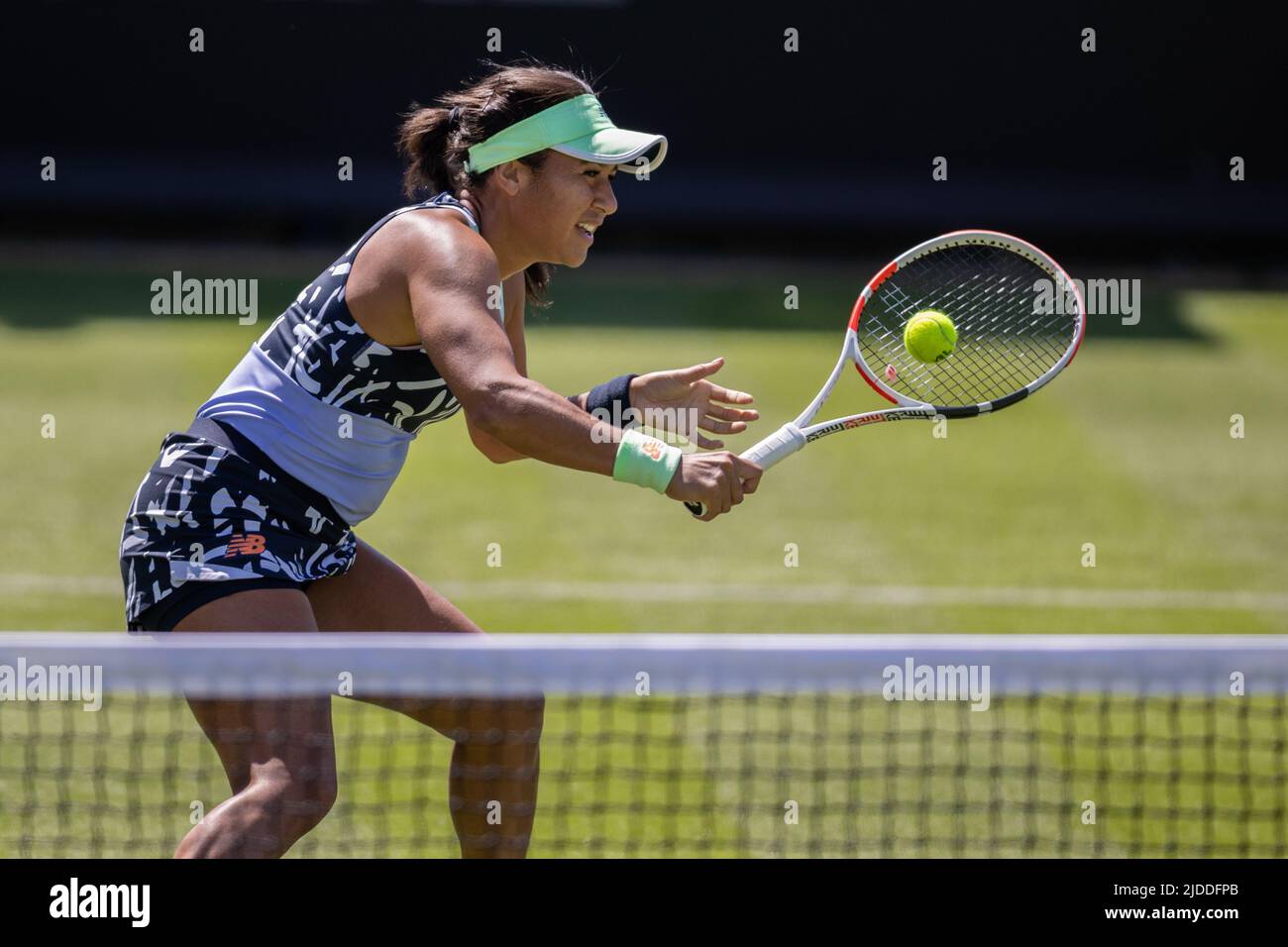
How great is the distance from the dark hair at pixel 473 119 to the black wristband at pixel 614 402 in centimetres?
57

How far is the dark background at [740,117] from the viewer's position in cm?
1520

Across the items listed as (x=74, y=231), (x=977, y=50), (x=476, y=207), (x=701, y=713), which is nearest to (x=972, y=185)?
(x=977, y=50)

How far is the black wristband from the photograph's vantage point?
144 inches

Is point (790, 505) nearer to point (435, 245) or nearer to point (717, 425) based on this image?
point (717, 425)

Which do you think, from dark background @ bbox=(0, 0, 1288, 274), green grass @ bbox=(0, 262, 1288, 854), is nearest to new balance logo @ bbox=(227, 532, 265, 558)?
green grass @ bbox=(0, 262, 1288, 854)

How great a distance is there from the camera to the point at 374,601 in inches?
139

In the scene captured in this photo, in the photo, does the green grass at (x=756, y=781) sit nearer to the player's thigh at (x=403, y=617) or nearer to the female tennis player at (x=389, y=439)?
the player's thigh at (x=403, y=617)

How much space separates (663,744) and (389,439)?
2136 millimetres

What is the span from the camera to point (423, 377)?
325 cm

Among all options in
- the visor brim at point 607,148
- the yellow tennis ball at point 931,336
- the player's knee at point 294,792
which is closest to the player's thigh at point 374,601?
the player's knee at point 294,792

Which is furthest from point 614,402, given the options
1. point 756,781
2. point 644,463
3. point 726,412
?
point 756,781

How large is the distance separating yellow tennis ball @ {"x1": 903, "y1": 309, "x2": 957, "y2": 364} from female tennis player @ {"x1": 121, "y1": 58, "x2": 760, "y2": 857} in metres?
0.68

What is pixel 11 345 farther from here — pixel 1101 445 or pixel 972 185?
pixel 972 185

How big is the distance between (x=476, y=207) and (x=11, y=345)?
30.4 ft
